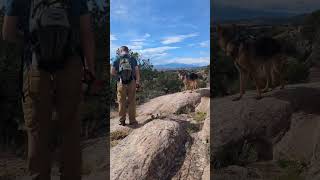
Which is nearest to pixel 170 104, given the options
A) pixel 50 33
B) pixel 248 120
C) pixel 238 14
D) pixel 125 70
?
pixel 125 70

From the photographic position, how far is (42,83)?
15.6ft

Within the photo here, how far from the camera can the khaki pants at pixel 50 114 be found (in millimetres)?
4789

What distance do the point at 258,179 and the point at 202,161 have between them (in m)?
0.68

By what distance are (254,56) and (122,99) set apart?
152cm

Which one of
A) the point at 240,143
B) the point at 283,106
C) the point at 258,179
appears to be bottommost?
the point at 258,179

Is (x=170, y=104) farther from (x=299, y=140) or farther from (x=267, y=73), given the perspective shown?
(x=299, y=140)

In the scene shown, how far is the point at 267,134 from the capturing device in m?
5.38

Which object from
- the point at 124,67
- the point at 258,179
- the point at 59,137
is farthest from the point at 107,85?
the point at 258,179

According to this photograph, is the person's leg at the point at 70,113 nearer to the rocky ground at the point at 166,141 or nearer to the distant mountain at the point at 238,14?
the rocky ground at the point at 166,141

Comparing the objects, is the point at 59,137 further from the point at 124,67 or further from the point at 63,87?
the point at 124,67

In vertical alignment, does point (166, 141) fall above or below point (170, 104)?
below

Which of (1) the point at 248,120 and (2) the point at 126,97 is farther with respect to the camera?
(2) the point at 126,97

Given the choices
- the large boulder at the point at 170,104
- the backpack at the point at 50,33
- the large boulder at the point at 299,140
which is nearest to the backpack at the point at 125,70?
the large boulder at the point at 170,104

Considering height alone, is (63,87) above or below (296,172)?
above
